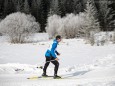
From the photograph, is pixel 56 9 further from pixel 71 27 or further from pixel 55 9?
pixel 71 27

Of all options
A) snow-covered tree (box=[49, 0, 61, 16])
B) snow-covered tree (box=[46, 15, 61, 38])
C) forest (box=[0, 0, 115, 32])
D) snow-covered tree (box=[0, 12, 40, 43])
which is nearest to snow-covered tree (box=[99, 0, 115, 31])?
forest (box=[0, 0, 115, 32])

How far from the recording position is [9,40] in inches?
1625

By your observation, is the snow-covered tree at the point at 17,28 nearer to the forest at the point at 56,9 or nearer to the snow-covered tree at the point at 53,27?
the snow-covered tree at the point at 53,27

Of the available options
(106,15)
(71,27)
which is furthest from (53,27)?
(106,15)

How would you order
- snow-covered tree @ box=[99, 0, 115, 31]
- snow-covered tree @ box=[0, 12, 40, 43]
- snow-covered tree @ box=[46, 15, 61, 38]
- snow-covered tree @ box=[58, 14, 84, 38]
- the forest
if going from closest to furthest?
1. snow-covered tree @ box=[0, 12, 40, 43]
2. snow-covered tree @ box=[58, 14, 84, 38]
3. snow-covered tree @ box=[46, 15, 61, 38]
4. snow-covered tree @ box=[99, 0, 115, 31]
5. the forest

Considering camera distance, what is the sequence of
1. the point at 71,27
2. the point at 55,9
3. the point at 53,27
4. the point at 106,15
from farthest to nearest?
the point at 55,9, the point at 106,15, the point at 53,27, the point at 71,27

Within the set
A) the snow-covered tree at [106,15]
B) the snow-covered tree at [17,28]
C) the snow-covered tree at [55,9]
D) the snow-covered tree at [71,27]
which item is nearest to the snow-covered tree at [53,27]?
the snow-covered tree at [71,27]

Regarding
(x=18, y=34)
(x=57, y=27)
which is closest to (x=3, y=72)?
(x=18, y=34)

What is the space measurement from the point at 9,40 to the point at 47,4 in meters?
36.5

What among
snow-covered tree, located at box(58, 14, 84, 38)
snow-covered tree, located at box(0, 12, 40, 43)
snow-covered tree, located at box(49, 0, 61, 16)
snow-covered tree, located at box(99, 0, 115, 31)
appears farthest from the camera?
snow-covered tree, located at box(49, 0, 61, 16)

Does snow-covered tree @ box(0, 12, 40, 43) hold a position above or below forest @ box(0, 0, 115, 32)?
below

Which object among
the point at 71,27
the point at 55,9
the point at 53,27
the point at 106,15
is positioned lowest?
the point at 53,27

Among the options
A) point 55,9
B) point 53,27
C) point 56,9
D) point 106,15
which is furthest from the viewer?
point 56,9

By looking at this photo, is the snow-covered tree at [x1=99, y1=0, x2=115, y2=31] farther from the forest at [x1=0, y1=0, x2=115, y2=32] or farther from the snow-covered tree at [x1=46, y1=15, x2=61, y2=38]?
the snow-covered tree at [x1=46, y1=15, x2=61, y2=38]
